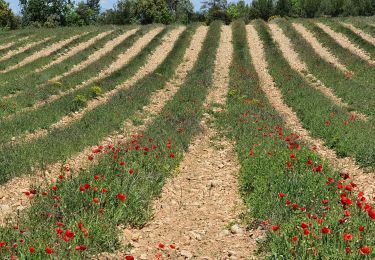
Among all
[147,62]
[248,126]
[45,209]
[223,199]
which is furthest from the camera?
[147,62]

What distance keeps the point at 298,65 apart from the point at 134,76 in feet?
41.1

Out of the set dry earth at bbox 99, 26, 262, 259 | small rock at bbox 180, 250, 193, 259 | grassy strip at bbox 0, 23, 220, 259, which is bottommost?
dry earth at bbox 99, 26, 262, 259

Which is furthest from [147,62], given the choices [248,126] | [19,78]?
[248,126]

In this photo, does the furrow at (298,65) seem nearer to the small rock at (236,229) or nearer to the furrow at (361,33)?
the furrow at (361,33)

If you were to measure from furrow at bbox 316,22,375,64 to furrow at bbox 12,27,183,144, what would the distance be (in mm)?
15977

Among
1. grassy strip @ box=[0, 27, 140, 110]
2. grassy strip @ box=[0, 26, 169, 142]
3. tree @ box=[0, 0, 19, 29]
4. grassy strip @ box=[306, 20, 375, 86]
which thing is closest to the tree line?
tree @ box=[0, 0, 19, 29]

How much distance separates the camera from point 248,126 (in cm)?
1498

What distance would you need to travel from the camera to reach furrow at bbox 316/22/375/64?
1266 inches

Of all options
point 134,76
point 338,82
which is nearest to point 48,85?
point 134,76

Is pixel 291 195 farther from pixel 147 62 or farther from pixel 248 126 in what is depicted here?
pixel 147 62

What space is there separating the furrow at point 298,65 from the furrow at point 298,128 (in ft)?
6.94

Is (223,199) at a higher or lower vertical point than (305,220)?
lower

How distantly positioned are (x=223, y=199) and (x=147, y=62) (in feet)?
83.3

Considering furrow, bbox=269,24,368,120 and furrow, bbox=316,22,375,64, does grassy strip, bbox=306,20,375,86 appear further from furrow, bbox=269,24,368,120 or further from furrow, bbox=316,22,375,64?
furrow, bbox=269,24,368,120
